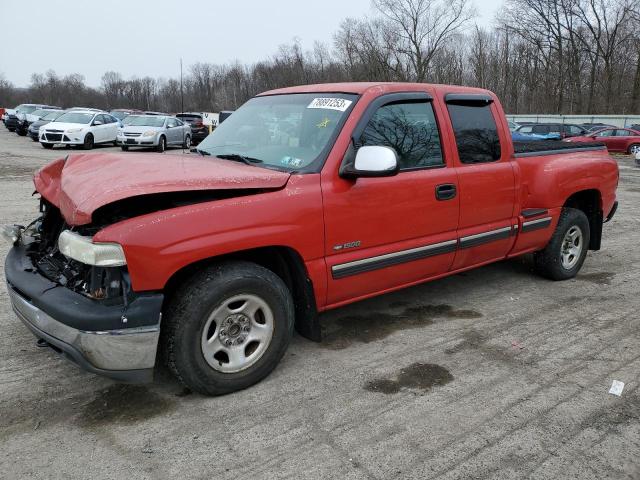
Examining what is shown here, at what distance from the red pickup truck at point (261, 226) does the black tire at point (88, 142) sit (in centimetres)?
1920

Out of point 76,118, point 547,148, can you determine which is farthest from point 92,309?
point 76,118

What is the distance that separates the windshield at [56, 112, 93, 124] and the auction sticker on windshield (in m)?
20.7

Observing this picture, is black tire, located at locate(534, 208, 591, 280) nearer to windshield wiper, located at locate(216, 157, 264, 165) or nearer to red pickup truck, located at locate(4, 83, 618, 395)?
red pickup truck, located at locate(4, 83, 618, 395)

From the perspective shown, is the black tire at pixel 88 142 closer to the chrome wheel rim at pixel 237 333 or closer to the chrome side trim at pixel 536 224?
the chrome side trim at pixel 536 224

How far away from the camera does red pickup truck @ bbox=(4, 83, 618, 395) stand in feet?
9.17

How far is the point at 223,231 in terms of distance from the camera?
2.98 m

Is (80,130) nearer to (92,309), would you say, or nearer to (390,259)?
(390,259)

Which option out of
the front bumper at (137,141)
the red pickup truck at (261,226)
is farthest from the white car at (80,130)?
the red pickup truck at (261,226)

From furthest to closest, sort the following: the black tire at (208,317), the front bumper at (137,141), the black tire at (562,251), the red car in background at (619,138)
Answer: the red car in background at (619,138) → the front bumper at (137,141) → the black tire at (562,251) → the black tire at (208,317)

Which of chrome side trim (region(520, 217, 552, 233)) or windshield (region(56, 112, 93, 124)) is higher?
windshield (region(56, 112, 93, 124))

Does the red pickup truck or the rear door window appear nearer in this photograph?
the red pickup truck

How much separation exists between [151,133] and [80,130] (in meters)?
2.87

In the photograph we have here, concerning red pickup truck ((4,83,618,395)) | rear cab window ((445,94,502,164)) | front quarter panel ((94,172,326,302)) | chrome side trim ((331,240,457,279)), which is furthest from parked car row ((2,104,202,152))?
front quarter panel ((94,172,326,302))

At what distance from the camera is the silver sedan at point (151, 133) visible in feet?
69.1
